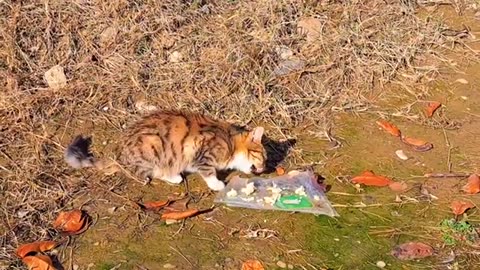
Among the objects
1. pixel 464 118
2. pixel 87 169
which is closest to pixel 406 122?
pixel 464 118

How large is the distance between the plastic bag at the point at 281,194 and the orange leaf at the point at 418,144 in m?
0.88

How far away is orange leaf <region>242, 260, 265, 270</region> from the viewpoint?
13.9ft

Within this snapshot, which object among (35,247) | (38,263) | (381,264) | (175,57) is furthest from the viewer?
(175,57)

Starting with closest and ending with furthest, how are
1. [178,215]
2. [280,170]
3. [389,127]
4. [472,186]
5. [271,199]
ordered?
[178,215] < [271,199] < [472,186] < [280,170] < [389,127]

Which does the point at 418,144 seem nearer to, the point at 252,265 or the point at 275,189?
the point at 275,189

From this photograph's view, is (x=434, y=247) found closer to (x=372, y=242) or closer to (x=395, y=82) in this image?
(x=372, y=242)

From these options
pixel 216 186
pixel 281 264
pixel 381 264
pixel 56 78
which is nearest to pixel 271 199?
pixel 216 186

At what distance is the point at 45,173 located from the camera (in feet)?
16.0

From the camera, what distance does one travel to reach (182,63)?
5996 millimetres

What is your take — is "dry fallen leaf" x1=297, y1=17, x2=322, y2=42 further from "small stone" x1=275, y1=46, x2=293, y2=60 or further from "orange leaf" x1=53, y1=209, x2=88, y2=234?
"orange leaf" x1=53, y1=209, x2=88, y2=234

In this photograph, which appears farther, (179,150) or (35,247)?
(179,150)

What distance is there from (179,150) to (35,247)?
44.2 inches

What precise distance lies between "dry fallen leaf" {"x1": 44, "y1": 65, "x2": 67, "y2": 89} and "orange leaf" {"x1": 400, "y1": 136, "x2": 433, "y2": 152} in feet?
8.34

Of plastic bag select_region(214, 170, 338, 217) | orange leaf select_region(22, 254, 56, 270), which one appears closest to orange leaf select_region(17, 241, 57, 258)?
orange leaf select_region(22, 254, 56, 270)
